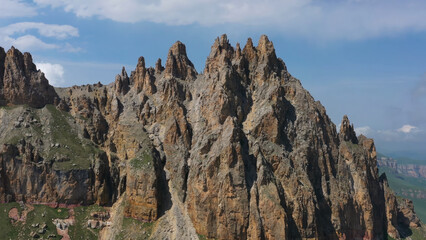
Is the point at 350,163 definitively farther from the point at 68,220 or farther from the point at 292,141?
the point at 68,220

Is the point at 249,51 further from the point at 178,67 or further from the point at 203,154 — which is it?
the point at 203,154

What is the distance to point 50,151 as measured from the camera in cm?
16212

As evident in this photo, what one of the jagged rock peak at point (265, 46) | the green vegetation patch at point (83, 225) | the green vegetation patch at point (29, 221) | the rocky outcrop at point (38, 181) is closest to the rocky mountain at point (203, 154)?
the rocky outcrop at point (38, 181)

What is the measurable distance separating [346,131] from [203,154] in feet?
250

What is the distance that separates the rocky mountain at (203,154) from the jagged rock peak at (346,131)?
55 cm

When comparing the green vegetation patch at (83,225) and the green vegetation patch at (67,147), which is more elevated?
the green vegetation patch at (67,147)

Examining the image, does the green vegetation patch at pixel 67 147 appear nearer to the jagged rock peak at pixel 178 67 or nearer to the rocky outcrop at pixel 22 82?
the rocky outcrop at pixel 22 82

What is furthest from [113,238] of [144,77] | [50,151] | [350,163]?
[350,163]

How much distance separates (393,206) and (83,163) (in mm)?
158284

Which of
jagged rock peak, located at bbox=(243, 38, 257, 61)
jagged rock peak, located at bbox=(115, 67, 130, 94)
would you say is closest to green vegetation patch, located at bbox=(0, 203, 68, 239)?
jagged rock peak, located at bbox=(115, 67, 130, 94)

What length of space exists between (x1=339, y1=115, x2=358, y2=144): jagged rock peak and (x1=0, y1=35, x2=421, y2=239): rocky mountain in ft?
1.79

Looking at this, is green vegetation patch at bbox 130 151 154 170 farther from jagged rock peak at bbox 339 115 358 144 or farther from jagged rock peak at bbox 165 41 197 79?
jagged rock peak at bbox 339 115 358 144

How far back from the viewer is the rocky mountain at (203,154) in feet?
453

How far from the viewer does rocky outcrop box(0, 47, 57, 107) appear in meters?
179
